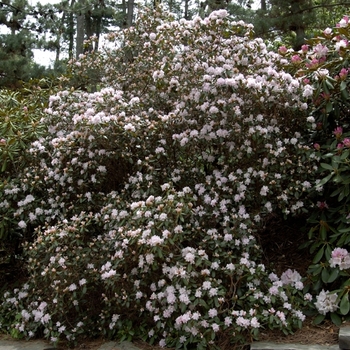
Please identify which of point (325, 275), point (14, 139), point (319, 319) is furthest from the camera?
point (14, 139)

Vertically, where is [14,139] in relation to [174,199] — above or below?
above

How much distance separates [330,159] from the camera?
329cm

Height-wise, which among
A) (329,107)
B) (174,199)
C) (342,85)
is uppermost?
(342,85)

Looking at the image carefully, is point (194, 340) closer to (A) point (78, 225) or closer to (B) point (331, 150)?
(A) point (78, 225)

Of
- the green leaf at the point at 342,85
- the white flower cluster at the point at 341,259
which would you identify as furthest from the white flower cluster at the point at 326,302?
the green leaf at the point at 342,85

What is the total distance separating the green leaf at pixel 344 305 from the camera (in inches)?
107

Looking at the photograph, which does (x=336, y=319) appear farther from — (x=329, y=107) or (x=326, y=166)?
(x=329, y=107)

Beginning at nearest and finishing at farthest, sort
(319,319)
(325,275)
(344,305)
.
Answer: (344,305) → (319,319) → (325,275)

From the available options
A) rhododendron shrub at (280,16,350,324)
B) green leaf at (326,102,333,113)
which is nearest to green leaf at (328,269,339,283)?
rhododendron shrub at (280,16,350,324)

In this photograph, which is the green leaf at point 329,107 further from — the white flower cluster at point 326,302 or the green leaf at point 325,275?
the white flower cluster at point 326,302

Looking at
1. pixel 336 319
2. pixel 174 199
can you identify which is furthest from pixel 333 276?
pixel 174 199

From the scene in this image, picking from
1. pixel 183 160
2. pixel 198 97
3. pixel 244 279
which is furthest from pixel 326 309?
pixel 198 97

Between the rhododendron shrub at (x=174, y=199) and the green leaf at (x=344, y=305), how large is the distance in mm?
244

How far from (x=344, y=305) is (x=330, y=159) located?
1.08 metres
